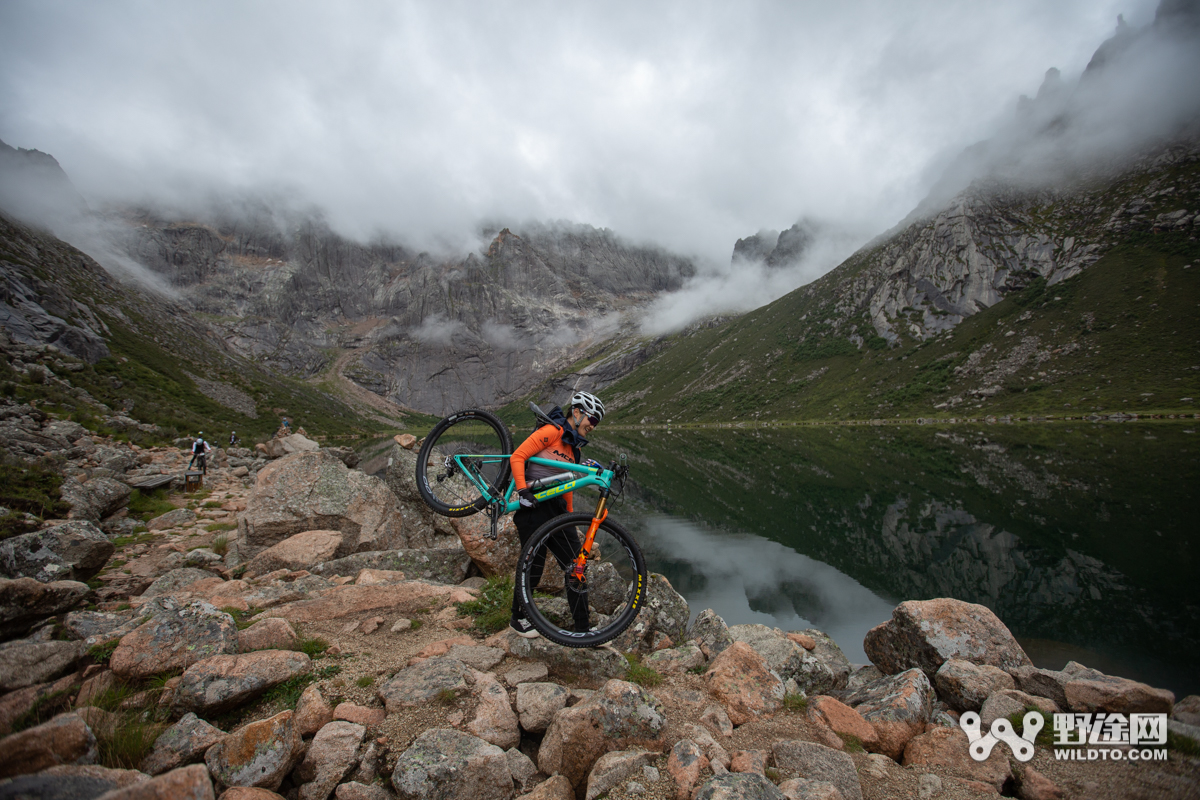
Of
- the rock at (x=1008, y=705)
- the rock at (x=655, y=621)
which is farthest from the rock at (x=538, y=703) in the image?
the rock at (x=1008, y=705)

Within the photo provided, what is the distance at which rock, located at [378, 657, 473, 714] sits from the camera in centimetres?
571

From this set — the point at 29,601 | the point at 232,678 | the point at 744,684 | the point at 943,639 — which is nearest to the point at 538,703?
the point at 744,684

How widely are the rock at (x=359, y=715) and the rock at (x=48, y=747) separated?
6.59 feet

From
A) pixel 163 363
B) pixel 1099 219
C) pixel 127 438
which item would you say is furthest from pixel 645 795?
pixel 1099 219

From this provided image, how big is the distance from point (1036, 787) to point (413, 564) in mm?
11991

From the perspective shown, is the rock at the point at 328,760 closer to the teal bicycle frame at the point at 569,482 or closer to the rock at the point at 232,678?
the rock at the point at 232,678

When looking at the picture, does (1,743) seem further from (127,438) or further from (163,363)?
(163,363)

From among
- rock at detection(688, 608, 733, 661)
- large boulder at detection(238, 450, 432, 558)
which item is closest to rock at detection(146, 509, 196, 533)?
large boulder at detection(238, 450, 432, 558)

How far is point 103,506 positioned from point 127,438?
19.6 m

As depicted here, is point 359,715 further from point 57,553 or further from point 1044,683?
point 1044,683

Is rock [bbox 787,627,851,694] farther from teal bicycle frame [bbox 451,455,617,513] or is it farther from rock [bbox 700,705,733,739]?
teal bicycle frame [bbox 451,455,617,513]

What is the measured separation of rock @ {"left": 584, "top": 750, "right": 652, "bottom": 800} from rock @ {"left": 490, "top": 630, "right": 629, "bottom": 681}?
2.22m

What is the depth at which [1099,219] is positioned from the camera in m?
140

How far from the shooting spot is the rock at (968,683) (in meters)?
7.70
